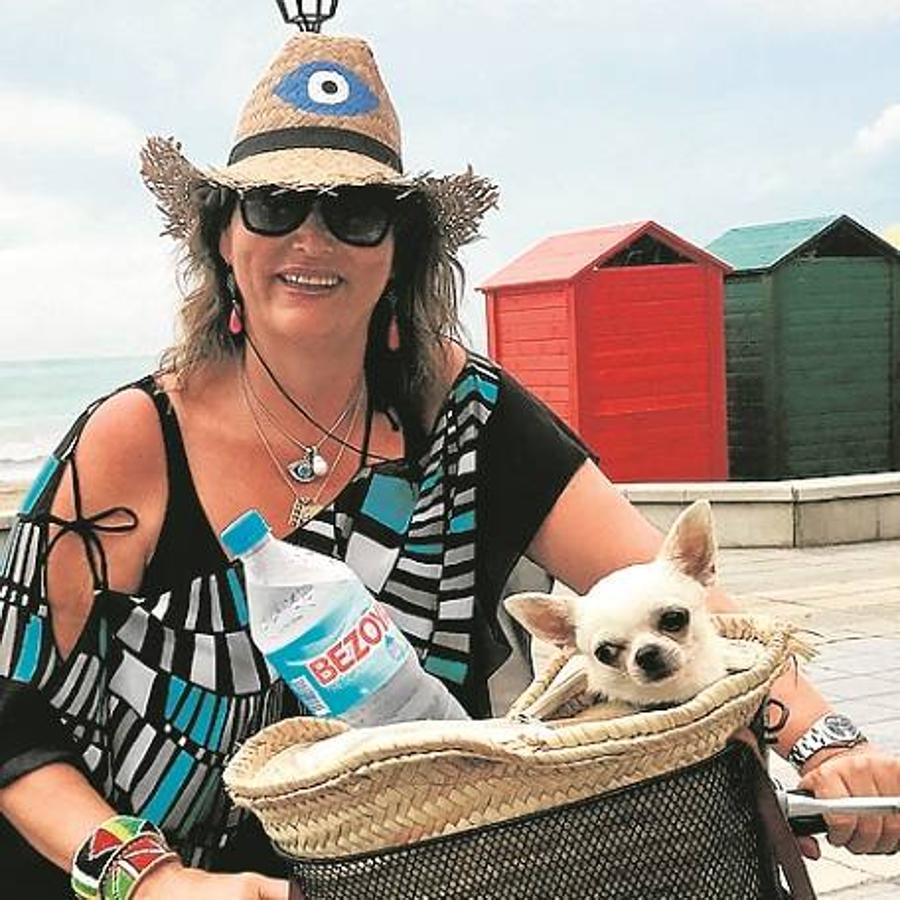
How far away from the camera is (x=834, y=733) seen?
6.05 feet

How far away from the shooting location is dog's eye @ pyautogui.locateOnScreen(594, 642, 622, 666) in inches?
62.4

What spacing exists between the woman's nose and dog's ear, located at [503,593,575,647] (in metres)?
0.58

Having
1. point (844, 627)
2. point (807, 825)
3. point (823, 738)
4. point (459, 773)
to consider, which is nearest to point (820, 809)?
point (807, 825)

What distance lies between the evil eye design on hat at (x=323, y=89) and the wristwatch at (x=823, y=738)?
0.98m

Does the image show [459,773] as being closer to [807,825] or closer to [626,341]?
[807,825]

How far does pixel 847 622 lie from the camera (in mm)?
7910

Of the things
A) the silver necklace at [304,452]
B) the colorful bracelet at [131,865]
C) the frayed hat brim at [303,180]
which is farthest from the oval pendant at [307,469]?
the colorful bracelet at [131,865]

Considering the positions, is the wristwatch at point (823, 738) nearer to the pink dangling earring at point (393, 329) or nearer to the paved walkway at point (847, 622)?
the pink dangling earring at point (393, 329)

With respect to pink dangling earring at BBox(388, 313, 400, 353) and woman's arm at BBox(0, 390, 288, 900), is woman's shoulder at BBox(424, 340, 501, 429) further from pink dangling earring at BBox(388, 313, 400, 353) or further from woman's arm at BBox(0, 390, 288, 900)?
woman's arm at BBox(0, 390, 288, 900)

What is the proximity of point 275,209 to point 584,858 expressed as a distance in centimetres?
103

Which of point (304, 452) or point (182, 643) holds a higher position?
point (304, 452)

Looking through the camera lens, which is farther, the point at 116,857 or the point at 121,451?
the point at 121,451

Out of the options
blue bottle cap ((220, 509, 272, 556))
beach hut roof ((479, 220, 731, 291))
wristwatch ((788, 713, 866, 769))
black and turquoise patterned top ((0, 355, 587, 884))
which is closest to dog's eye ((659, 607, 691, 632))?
wristwatch ((788, 713, 866, 769))

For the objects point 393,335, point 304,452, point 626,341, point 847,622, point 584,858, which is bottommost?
point 847,622
